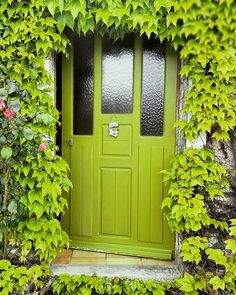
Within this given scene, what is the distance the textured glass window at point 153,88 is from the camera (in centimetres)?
230

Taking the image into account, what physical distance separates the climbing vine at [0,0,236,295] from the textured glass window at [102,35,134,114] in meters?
0.25

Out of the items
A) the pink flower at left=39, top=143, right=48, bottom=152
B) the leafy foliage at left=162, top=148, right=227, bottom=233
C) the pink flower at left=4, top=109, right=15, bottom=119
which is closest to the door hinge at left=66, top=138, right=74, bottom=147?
the pink flower at left=39, top=143, right=48, bottom=152

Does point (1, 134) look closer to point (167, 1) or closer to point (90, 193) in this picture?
point (90, 193)

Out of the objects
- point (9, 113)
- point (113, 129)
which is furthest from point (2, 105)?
point (113, 129)

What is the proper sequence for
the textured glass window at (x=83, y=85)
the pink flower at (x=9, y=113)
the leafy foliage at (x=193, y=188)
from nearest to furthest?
the pink flower at (x=9, y=113), the leafy foliage at (x=193, y=188), the textured glass window at (x=83, y=85)

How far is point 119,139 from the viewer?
2.41 metres

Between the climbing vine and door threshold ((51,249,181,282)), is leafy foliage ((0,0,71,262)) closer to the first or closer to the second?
the climbing vine

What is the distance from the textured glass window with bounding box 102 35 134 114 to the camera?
2350mm

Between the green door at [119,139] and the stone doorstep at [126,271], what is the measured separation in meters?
0.19

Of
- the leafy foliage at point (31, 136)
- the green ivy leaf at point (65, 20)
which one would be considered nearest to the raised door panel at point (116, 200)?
the leafy foliage at point (31, 136)

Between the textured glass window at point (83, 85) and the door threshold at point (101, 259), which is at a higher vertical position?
the textured glass window at point (83, 85)

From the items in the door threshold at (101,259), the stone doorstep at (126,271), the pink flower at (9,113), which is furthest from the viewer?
the door threshold at (101,259)

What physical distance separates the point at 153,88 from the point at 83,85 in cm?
61

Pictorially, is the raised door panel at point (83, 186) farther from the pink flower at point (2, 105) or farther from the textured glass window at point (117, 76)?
the pink flower at point (2, 105)
